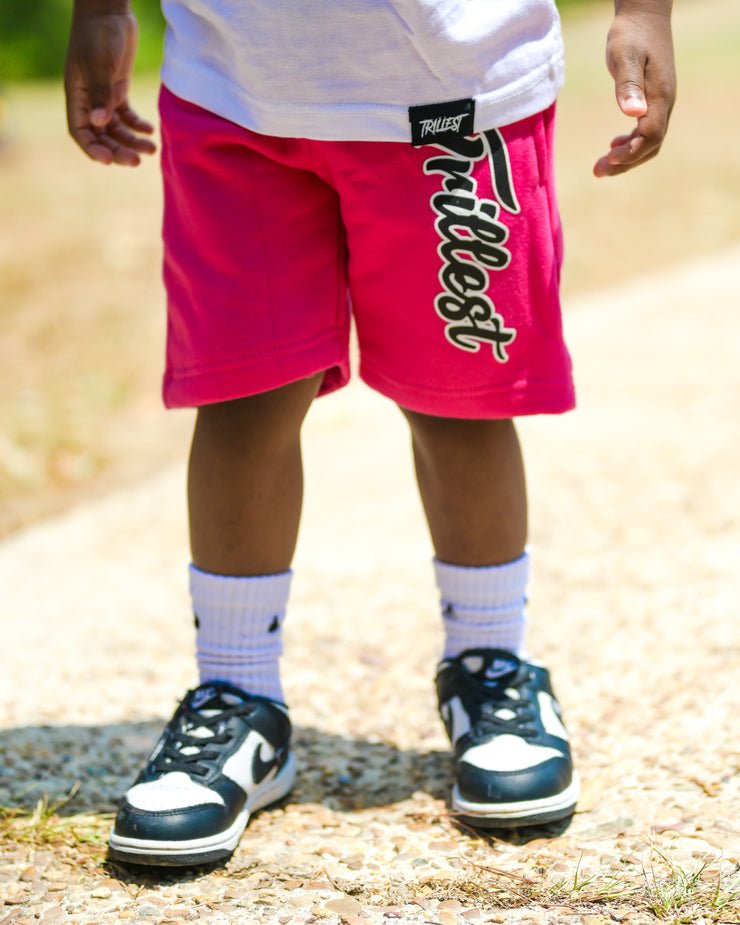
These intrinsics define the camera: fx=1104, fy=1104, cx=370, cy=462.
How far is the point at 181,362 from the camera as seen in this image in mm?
1472

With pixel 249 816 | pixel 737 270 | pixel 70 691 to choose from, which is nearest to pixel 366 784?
pixel 249 816

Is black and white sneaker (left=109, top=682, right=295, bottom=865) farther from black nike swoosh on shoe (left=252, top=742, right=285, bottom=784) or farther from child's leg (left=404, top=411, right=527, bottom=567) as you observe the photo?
child's leg (left=404, top=411, right=527, bottom=567)

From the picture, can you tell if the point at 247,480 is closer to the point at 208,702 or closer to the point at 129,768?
the point at 208,702

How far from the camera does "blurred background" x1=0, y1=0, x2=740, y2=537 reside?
367 cm

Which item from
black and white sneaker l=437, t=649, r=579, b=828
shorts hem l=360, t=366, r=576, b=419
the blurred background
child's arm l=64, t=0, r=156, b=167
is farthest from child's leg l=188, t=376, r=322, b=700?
the blurred background

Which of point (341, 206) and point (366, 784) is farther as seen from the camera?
point (366, 784)

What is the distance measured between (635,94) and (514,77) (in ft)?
0.50

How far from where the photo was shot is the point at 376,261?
1.43m

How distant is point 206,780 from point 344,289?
0.67 metres

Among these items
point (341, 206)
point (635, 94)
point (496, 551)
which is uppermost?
point (635, 94)

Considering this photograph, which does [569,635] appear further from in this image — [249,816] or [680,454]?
[680,454]

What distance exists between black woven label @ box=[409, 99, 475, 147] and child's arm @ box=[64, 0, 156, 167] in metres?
0.45

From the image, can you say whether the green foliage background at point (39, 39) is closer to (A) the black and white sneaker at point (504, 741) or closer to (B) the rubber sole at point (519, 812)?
(A) the black and white sneaker at point (504, 741)

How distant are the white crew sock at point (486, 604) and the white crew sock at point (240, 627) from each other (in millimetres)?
243
